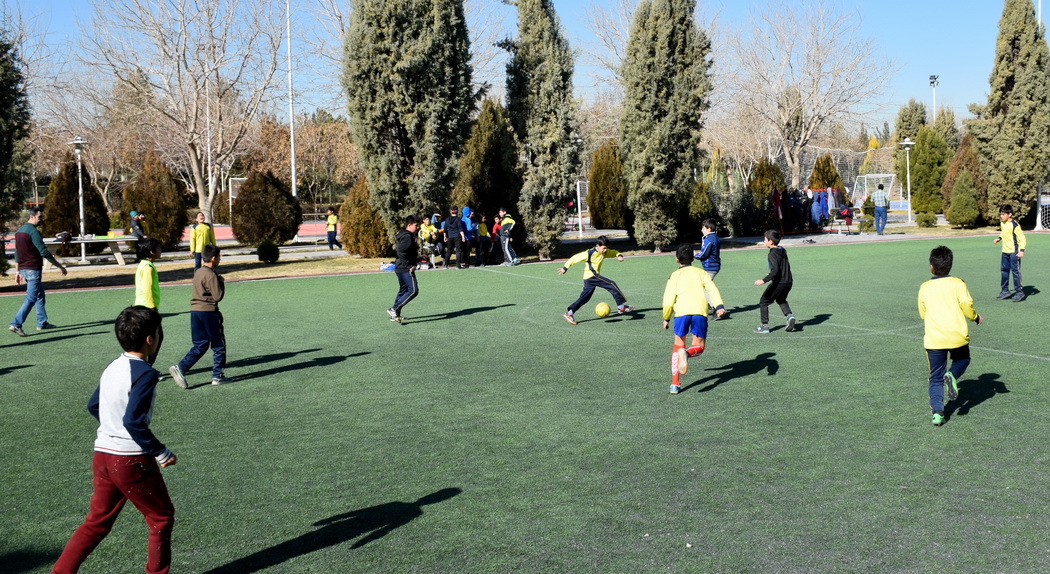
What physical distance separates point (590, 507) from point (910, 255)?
22.6m

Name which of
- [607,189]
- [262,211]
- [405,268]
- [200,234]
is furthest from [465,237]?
[607,189]

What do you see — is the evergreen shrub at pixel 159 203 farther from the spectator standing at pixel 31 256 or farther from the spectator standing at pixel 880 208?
the spectator standing at pixel 880 208

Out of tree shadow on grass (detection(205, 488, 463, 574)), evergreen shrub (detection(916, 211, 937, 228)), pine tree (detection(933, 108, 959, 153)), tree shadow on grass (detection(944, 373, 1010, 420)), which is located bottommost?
tree shadow on grass (detection(205, 488, 463, 574))

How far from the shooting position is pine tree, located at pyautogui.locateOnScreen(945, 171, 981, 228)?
117 ft

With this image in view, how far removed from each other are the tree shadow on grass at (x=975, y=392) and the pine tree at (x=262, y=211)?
28098mm

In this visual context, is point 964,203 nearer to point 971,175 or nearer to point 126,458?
point 971,175

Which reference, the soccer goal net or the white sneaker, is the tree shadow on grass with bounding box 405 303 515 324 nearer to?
the white sneaker

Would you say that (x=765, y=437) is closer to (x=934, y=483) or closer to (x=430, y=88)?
(x=934, y=483)

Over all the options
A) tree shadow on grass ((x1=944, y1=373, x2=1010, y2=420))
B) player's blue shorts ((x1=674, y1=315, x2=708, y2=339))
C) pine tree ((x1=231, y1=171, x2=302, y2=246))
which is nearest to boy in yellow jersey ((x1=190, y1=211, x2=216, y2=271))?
player's blue shorts ((x1=674, y1=315, x2=708, y2=339))

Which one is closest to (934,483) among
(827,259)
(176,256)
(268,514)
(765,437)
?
(765,437)

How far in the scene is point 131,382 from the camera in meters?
4.41

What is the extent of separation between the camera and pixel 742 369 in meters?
9.91

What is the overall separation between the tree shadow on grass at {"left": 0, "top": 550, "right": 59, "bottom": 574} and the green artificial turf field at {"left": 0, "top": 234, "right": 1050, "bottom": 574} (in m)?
0.02

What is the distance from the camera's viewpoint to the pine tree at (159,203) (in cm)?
3312
